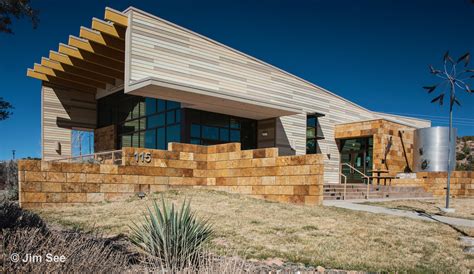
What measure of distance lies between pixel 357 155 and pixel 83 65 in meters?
18.4

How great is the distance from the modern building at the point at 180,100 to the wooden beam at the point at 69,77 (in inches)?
2.3

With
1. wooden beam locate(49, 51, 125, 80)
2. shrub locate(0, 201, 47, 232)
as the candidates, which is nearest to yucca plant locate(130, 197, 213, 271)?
shrub locate(0, 201, 47, 232)

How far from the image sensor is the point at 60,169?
12656 millimetres

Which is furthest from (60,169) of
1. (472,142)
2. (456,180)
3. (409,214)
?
(472,142)

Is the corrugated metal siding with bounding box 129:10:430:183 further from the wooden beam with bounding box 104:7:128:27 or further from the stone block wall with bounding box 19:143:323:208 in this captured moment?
the stone block wall with bounding box 19:143:323:208

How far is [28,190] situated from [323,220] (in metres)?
9.46

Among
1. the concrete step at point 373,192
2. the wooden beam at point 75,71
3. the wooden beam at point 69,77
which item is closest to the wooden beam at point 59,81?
the wooden beam at point 69,77

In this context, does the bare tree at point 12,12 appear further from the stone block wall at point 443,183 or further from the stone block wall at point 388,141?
the stone block wall at point 388,141

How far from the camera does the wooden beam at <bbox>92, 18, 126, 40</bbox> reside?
16172 mm

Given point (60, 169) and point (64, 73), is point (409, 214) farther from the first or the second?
point (64, 73)

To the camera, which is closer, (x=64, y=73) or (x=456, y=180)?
(x=456, y=180)

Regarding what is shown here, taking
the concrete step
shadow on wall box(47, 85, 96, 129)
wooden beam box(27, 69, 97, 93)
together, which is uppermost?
wooden beam box(27, 69, 97, 93)

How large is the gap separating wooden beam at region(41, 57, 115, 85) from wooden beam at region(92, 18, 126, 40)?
555 centimetres

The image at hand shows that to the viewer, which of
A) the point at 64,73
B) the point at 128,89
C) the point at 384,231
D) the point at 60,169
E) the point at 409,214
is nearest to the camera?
the point at 384,231
